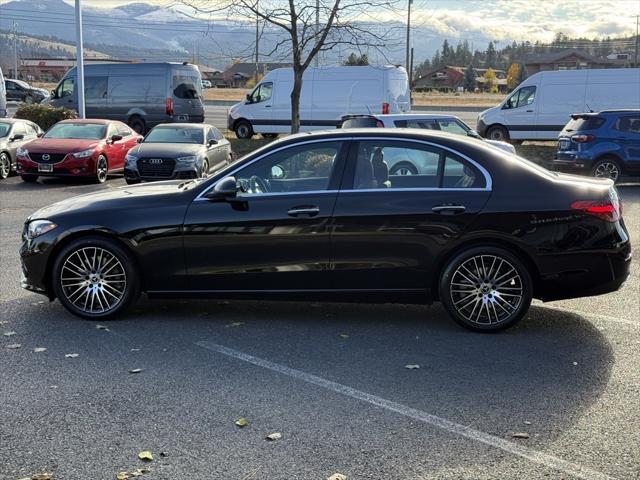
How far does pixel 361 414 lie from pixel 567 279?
247 cm

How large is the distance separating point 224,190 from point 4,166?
13.1m

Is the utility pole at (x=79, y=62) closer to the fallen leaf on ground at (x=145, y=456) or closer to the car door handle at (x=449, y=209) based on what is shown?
the car door handle at (x=449, y=209)

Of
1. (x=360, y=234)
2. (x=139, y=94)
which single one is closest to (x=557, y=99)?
(x=139, y=94)

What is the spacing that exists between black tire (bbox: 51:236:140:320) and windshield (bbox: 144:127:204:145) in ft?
35.8

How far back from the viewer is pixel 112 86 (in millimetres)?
27953

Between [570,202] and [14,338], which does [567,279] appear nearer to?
[570,202]

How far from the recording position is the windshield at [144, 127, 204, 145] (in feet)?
56.6

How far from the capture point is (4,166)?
57.7 ft

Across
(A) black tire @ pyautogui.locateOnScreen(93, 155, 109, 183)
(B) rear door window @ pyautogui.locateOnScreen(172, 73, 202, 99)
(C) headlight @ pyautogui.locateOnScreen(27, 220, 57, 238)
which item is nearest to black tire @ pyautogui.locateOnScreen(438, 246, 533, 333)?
(C) headlight @ pyautogui.locateOnScreen(27, 220, 57, 238)

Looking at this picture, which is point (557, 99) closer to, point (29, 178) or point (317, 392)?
point (29, 178)

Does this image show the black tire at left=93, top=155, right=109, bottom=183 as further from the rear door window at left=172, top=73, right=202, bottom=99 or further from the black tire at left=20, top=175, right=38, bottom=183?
the rear door window at left=172, top=73, right=202, bottom=99

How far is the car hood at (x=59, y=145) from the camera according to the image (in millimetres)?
16688

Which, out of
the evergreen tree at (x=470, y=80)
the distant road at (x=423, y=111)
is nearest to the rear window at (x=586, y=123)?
the distant road at (x=423, y=111)

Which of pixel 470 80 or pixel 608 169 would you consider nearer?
pixel 608 169
